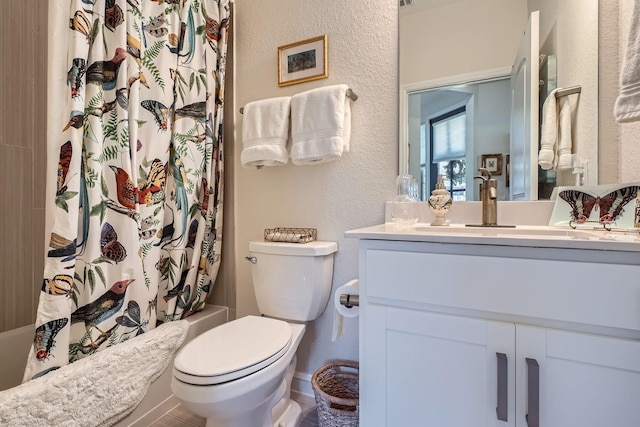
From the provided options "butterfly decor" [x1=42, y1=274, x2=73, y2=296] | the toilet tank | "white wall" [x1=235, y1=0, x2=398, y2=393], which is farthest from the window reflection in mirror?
"butterfly decor" [x1=42, y1=274, x2=73, y2=296]

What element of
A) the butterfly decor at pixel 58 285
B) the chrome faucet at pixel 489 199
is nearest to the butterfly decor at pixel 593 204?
the chrome faucet at pixel 489 199

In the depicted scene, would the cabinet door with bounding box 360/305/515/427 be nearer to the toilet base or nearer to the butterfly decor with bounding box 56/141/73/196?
the toilet base

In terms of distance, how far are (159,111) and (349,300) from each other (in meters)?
1.17

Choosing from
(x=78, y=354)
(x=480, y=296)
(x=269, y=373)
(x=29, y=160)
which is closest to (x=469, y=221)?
(x=480, y=296)

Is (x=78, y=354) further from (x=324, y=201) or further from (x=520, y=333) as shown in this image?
(x=520, y=333)

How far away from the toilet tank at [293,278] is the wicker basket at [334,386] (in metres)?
0.25

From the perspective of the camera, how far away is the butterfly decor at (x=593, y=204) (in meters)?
0.93

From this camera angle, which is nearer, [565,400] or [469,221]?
[565,400]

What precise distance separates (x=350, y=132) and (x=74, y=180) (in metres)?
1.13

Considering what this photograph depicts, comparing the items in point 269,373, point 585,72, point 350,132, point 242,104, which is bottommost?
point 269,373

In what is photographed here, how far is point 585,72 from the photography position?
108 centimetres

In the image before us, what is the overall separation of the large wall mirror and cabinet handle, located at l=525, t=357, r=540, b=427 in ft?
2.37

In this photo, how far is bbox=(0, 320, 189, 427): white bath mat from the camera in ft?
2.79

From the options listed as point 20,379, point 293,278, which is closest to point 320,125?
point 293,278
